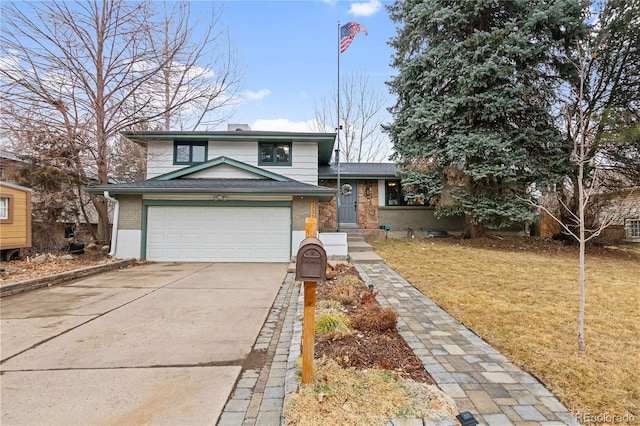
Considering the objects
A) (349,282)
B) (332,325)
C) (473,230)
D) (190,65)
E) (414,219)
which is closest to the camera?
(332,325)

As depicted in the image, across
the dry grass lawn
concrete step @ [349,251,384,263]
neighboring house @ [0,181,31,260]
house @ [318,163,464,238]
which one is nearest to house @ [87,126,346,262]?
concrete step @ [349,251,384,263]

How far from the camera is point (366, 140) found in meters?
22.9

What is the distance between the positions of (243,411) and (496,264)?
25.5 feet

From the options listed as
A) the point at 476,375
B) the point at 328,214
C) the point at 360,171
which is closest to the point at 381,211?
the point at 360,171

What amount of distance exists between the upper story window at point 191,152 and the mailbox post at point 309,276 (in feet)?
35.9

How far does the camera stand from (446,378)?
2.50 meters

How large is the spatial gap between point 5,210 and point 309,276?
1042 cm

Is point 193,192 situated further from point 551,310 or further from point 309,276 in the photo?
point 551,310

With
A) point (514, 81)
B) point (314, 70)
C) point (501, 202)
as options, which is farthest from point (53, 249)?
point (514, 81)

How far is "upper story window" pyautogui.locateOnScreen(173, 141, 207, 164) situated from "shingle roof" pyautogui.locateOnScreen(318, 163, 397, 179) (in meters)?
4.82

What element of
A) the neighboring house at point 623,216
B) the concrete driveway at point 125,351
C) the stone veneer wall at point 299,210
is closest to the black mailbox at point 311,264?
the concrete driveway at point 125,351

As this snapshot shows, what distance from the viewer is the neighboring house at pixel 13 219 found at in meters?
8.35

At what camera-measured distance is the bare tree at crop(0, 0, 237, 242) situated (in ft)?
32.4

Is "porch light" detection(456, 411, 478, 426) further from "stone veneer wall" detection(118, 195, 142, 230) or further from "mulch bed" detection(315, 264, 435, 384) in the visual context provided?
"stone veneer wall" detection(118, 195, 142, 230)
